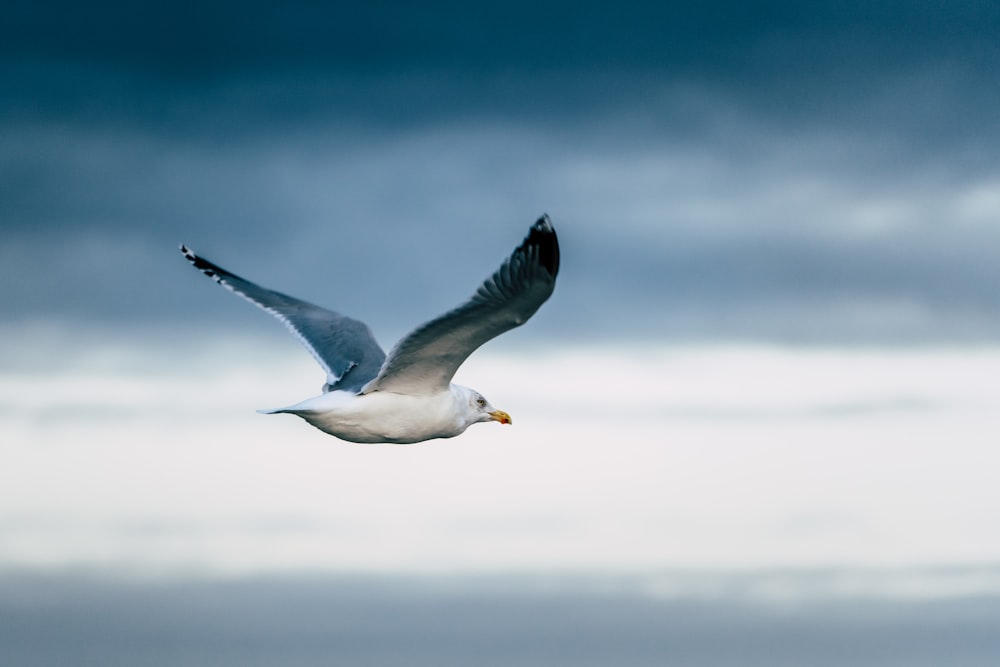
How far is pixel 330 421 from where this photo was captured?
1653cm

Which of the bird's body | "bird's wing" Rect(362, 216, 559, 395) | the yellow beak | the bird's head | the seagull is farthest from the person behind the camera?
the yellow beak

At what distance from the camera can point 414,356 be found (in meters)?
16.2

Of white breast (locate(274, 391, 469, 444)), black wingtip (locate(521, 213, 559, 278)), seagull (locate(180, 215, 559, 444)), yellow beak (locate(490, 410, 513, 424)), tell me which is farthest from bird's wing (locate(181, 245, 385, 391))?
black wingtip (locate(521, 213, 559, 278))

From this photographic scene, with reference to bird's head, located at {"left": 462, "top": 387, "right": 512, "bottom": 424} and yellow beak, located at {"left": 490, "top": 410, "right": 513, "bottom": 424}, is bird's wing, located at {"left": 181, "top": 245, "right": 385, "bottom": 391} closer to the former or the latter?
bird's head, located at {"left": 462, "top": 387, "right": 512, "bottom": 424}

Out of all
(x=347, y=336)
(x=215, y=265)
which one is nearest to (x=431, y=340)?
(x=347, y=336)

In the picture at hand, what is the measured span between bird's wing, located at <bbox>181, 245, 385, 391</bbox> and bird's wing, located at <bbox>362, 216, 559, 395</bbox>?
1.13m

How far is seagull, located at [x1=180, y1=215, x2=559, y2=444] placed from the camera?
14.4m

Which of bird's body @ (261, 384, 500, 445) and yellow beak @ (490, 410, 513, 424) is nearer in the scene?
bird's body @ (261, 384, 500, 445)

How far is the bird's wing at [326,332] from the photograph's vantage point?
60.6 feet

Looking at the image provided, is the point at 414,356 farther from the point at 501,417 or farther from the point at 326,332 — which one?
the point at 326,332

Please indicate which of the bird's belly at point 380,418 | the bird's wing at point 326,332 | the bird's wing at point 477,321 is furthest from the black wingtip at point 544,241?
the bird's wing at point 326,332

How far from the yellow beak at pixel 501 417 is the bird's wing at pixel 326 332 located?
4.99ft

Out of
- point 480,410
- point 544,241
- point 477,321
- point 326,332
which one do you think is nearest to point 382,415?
point 480,410

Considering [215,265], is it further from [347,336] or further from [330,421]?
[330,421]
